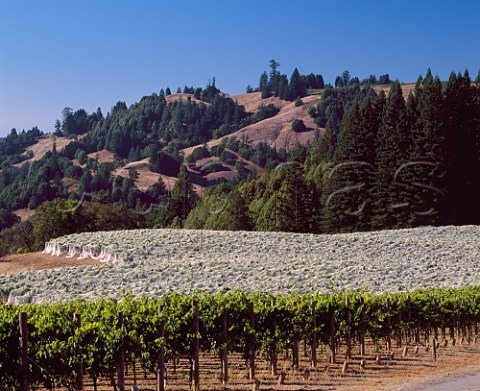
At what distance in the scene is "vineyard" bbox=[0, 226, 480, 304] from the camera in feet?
116

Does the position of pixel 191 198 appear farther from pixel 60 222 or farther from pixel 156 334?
pixel 156 334

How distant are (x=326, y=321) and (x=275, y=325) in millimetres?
3060

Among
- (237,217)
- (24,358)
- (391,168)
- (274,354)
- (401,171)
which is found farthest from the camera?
(237,217)

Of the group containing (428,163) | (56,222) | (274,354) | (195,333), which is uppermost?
(428,163)

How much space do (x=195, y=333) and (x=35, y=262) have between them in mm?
33483

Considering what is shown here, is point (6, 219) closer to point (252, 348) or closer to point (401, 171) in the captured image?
point (401, 171)

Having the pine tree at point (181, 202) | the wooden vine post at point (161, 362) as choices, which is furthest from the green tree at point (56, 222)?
the wooden vine post at point (161, 362)

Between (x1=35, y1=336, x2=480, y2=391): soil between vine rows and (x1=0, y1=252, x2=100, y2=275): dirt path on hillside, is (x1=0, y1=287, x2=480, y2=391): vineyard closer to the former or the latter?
(x1=35, y1=336, x2=480, y2=391): soil between vine rows

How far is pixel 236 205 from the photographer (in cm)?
9800

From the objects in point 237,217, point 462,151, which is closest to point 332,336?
point 462,151

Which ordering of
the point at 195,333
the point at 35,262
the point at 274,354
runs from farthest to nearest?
the point at 35,262 → the point at 274,354 → the point at 195,333

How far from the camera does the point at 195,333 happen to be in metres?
19.2

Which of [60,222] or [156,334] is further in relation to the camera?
[60,222]

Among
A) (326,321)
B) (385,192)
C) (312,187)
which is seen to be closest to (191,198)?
(312,187)
